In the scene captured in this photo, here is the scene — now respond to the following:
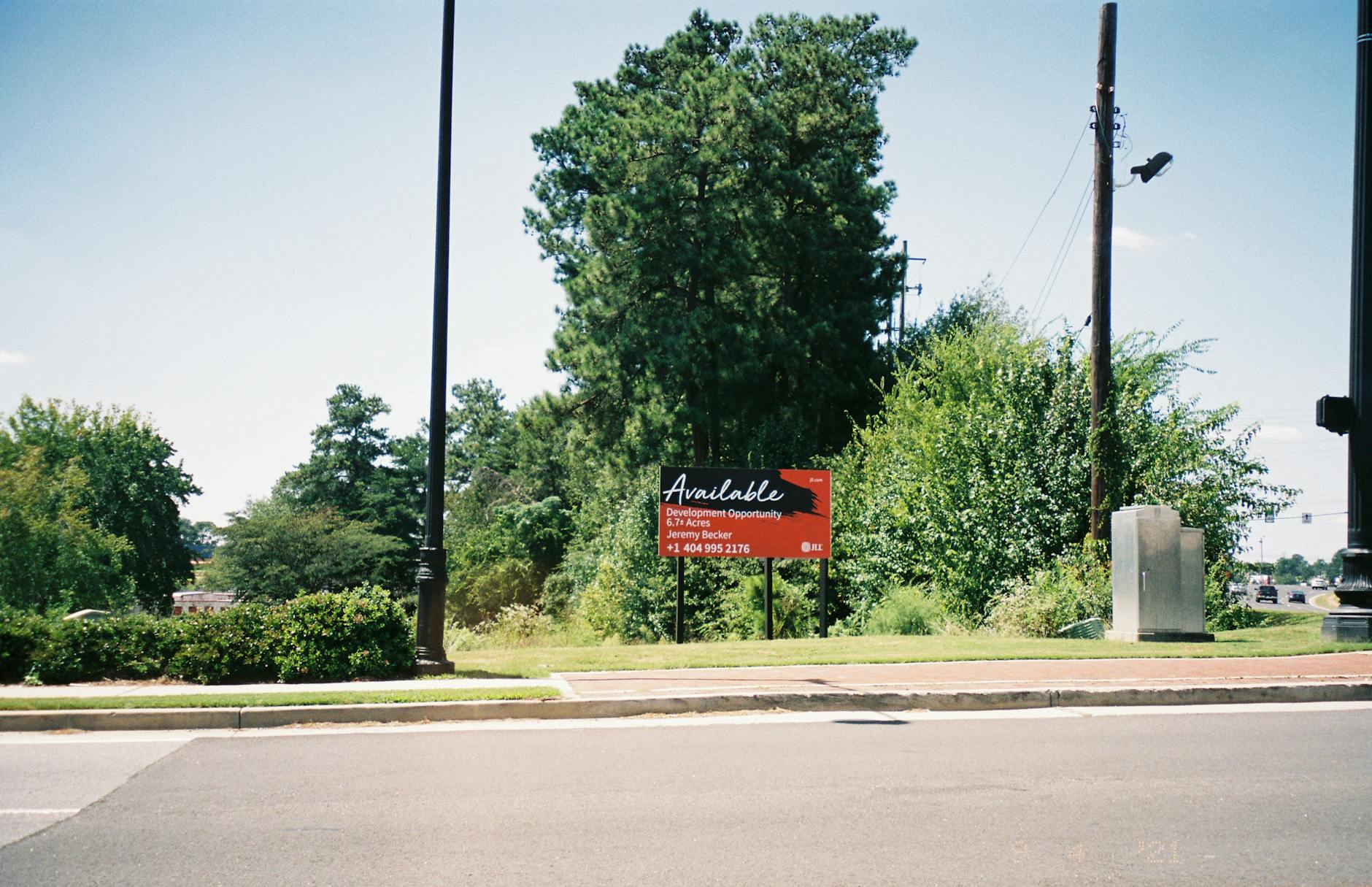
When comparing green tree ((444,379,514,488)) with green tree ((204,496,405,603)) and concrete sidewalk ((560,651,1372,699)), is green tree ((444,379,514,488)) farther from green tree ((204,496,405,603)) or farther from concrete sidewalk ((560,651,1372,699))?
concrete sidewalk ((560,651,1372,699))

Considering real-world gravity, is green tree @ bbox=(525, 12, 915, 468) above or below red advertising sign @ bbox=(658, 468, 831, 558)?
above

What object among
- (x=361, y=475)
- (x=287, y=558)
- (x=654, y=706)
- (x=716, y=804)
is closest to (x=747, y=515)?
(x=654, y=706)

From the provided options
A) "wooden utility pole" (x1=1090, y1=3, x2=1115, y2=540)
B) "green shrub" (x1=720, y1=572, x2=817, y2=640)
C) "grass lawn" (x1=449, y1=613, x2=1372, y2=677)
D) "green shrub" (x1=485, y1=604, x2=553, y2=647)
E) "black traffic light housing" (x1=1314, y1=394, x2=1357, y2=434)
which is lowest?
"green shrub" (x1=485, y1=604, x2=553, y2=647)

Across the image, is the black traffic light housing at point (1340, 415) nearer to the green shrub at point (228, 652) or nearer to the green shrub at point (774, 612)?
the green shrub at point (774, 612)

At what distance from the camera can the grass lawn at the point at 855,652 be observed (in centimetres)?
1253

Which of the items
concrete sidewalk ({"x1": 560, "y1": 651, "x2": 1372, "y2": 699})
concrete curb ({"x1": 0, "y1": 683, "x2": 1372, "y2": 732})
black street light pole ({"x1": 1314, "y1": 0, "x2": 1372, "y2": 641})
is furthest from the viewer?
black street light pole ({"x1": 1314, "y1": 0, "x2": 1372, "y2": 641})

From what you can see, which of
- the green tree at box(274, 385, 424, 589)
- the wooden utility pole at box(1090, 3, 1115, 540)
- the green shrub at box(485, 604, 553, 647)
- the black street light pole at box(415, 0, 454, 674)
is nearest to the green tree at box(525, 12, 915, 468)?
the green shrub at box(485, 604, 553, 647)

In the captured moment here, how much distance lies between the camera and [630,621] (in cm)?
3189

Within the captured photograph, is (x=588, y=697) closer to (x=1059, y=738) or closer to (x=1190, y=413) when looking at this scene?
(x=1059, y=738)

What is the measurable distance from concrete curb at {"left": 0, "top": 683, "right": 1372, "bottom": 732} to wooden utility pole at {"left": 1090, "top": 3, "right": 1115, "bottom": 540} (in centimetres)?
826

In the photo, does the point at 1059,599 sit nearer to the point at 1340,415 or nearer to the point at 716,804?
the point at 1340,415

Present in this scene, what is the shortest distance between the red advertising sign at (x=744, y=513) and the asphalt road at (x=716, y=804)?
10.9 meters

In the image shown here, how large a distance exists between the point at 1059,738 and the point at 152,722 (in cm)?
777

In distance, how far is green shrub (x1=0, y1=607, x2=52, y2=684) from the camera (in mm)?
11094
